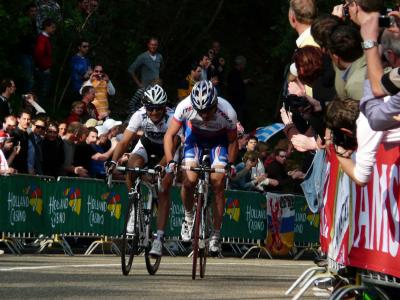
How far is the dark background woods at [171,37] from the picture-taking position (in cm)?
2788

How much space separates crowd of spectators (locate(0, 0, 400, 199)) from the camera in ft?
29.4

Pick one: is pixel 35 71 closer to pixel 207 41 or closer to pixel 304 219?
pixel 304 219

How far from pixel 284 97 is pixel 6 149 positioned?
9.77 meters

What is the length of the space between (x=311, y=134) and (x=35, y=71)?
1489 centimetres

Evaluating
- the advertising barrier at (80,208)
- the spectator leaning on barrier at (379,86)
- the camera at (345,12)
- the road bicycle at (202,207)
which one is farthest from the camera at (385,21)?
the advertising barrier at (80,208)

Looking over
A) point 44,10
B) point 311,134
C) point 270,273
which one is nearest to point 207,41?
point 44,10

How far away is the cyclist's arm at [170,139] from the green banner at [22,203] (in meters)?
4.60

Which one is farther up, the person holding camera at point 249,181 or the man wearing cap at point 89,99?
the man wearing cap at point 89,99

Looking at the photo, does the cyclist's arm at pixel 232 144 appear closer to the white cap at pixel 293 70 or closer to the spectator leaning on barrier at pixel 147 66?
the white cap at pixel 293 70

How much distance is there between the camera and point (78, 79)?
27.7 meters

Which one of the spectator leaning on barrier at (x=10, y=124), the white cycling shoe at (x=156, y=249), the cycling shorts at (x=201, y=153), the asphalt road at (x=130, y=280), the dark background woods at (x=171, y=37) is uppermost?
the dark background woods at (x=171, y=37)

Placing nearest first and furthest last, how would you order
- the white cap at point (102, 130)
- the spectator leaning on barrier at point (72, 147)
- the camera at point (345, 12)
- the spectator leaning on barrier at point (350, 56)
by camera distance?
the spectator leaning on barrier at point (350, 56) → the camera at point (345, 12) → the spectator leaning on barrier at point (72, 147) → the white cap at point (102, 130)

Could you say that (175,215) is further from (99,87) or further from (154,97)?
(154,97)

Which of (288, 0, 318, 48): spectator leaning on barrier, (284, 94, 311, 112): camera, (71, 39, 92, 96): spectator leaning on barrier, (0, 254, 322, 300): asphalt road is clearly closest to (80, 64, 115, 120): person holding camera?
(71, 39, 92, 96): spectator leaning on barrier
